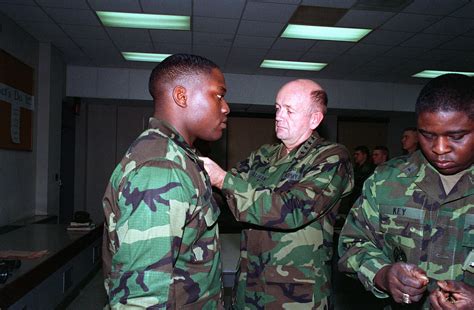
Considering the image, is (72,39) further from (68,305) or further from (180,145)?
(180,145)

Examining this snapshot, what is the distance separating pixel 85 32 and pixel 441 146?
15.8 ft

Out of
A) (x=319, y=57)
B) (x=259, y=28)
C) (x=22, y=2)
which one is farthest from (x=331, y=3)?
(x=22, y=2)

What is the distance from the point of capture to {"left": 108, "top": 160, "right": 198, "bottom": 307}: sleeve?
86 cm

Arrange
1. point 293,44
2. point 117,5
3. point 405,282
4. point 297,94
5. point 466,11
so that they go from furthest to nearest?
point 293,44 → point 117,5 → point 466,11 → point 297,94 → point 405,282

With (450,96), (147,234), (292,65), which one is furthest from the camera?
(292,65)

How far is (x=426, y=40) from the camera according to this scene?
16.2ft

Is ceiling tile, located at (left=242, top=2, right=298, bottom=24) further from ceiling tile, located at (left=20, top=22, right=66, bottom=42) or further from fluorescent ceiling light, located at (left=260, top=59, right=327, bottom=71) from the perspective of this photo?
ceiling tile, located at (left=20, top=22, right=66, bottom=42)

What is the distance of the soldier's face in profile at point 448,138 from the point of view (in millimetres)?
1112

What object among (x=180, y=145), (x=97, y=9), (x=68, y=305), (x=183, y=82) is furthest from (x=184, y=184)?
(x=97, y=9)

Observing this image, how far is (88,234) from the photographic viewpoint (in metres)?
3.40

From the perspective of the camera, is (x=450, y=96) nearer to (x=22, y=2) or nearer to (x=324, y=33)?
(x=324, y=33)

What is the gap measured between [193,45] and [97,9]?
1.54 meters

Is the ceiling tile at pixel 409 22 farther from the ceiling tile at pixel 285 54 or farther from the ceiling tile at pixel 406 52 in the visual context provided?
the ceiling tile at pixel 285 54

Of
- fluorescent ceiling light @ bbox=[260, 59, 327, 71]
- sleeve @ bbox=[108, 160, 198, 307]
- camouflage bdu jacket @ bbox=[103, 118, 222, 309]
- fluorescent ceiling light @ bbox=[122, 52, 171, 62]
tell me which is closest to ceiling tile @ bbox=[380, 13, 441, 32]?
fluorescent ceiling light @ bbox=[260, 59, 327, 71]
